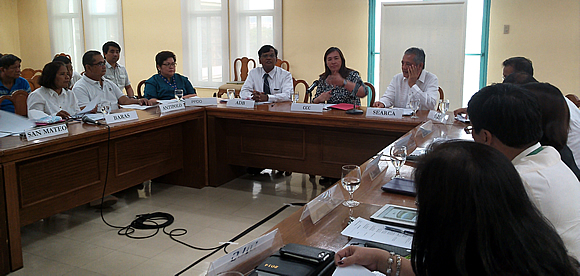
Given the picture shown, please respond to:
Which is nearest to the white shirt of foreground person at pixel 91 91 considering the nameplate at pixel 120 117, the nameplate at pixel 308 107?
the nameplate at pixel 120 117

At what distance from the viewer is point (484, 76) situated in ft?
19.0

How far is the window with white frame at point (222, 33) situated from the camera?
6.87 m

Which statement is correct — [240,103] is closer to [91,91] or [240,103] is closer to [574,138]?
[91,91]

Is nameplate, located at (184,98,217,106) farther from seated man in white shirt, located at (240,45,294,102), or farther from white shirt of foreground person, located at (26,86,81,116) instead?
white shirt of foreground person, located at (26,86,81,116)

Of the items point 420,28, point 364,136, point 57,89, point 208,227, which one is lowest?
point 208,227

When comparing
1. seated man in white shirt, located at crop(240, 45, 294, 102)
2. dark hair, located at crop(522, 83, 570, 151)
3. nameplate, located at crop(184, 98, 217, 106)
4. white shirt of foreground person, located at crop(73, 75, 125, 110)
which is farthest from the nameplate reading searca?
dark hair, located at crop(522, 83, 570, 151)

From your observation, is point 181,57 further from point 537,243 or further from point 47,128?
point 537,243

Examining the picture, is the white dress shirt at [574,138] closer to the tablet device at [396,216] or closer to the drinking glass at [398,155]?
the drinking glass at [398,155]

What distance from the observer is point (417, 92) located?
3.73m

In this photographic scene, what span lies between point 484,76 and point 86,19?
6.33 metres

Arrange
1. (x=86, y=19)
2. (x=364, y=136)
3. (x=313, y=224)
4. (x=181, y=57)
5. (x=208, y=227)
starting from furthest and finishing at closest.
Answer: (x=86, y=19), (x=181, y=57), (x=364, y=136), (x=208, y=227), (x=313, y=224)

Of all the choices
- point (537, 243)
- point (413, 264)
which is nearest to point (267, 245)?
point (413, 264)

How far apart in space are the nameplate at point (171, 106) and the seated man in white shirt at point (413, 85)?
157cm

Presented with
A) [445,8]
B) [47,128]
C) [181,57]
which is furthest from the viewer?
[181,57]
